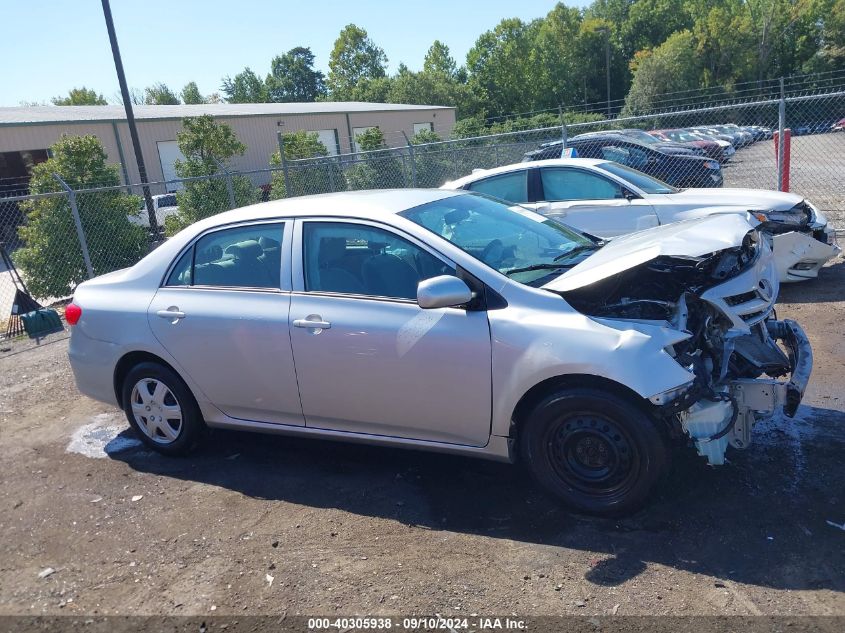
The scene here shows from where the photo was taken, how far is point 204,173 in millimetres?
14781

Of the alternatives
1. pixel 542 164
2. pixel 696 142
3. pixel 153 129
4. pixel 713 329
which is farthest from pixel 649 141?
pixel 153 129

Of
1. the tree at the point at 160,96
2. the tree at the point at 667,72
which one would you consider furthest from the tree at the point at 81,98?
the tree at the point at 667,72

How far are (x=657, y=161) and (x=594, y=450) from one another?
40.8 feet

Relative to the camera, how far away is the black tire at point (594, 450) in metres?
3.39

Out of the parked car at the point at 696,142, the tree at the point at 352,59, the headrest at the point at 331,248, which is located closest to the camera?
the headrest at the point at 331,248

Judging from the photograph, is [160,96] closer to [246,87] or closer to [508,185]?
[246,87]

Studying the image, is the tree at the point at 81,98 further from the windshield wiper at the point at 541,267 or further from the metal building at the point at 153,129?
the windshield wiper at the point at 541,267

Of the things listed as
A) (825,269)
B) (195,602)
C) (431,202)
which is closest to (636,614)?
(195,602)

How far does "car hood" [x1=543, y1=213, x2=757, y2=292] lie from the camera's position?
354 centimetres

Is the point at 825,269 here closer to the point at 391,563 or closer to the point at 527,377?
the point at 527,377

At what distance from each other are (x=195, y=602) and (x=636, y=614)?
1.99 meters

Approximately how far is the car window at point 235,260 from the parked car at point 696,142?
56.1ft

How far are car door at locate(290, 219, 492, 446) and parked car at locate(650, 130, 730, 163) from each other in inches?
674

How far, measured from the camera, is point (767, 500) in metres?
3.63
